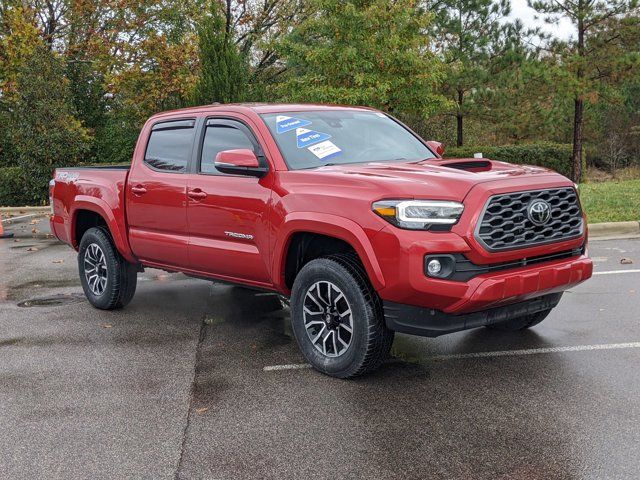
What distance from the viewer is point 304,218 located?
5.01 metres

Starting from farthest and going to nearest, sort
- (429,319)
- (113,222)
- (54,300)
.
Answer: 1. (54,300)
2. (113,222)
3. (429,319)

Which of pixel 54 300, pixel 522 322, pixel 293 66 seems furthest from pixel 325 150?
pixel 293 66

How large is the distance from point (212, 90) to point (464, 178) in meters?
18.1

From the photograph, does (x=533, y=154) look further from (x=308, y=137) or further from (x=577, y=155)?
(x=308, y=137)

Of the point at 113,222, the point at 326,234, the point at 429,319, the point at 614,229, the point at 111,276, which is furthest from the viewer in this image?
the point at 614,229

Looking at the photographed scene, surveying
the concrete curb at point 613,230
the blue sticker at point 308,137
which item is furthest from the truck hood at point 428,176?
the concrete curb at point 613,230

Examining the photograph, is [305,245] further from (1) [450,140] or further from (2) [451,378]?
(1) [450,140]

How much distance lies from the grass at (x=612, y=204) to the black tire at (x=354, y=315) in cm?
824

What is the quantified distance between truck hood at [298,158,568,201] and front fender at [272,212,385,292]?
10.3 inches

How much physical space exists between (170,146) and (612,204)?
9.89 meters

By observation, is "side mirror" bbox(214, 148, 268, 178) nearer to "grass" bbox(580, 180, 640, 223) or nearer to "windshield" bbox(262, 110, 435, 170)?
"windshield" bbox(262, 110, 435, 170)

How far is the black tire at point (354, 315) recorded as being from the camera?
188 inches

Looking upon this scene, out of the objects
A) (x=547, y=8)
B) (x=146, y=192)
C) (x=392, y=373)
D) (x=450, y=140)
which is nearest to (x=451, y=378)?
(x=392, y=373)

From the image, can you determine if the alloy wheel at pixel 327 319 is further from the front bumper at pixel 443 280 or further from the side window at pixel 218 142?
the side window at pixel 218 142
